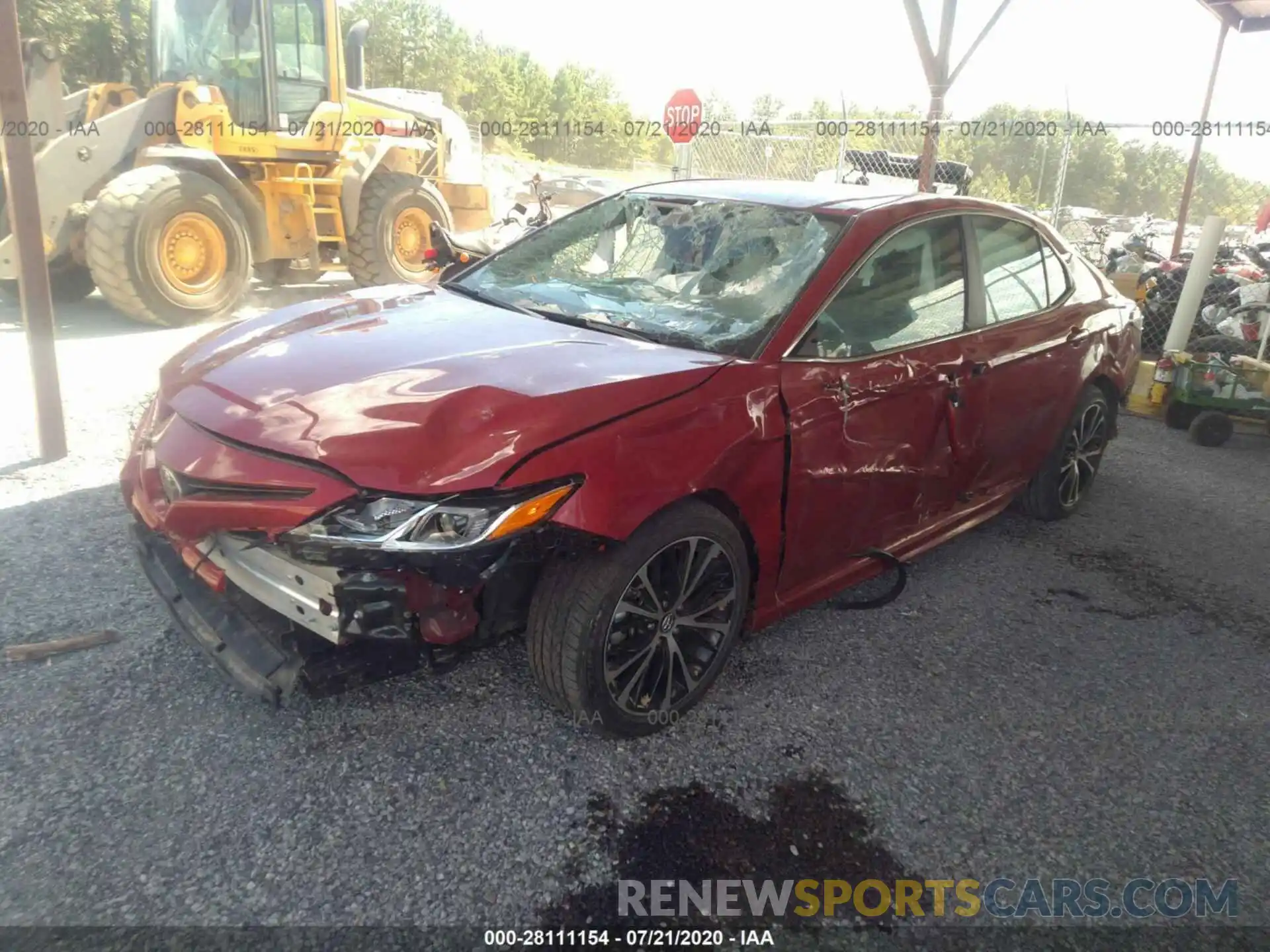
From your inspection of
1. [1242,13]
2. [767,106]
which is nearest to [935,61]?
[1242,13]

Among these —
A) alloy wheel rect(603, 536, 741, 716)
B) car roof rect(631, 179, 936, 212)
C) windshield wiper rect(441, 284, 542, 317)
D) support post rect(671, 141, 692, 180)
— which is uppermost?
support post rect(671, 141, 692, 180)

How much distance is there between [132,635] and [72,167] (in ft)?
19.8

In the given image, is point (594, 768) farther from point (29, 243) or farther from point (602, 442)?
point (29, 243)

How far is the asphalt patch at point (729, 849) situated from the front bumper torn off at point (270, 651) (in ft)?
2.25

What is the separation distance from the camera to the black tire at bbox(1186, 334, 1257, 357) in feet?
24.2

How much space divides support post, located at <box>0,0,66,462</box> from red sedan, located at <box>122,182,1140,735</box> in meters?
1.93

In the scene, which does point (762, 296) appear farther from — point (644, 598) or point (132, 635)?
point (132, 635)

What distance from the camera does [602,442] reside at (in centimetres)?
235

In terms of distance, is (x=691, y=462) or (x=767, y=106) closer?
(x=691, y=462)

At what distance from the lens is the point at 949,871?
233 centimetres

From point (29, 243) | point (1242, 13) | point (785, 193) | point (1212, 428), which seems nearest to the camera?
point (785, 193)

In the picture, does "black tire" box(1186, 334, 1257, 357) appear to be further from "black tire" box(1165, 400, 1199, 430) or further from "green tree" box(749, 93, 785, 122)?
"green tree" box(749, 93, 785, 122)

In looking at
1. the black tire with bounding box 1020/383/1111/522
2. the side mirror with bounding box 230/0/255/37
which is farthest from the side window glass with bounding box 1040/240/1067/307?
the side mirror with bounding box 230/0/255/37

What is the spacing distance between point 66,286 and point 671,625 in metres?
8.09
